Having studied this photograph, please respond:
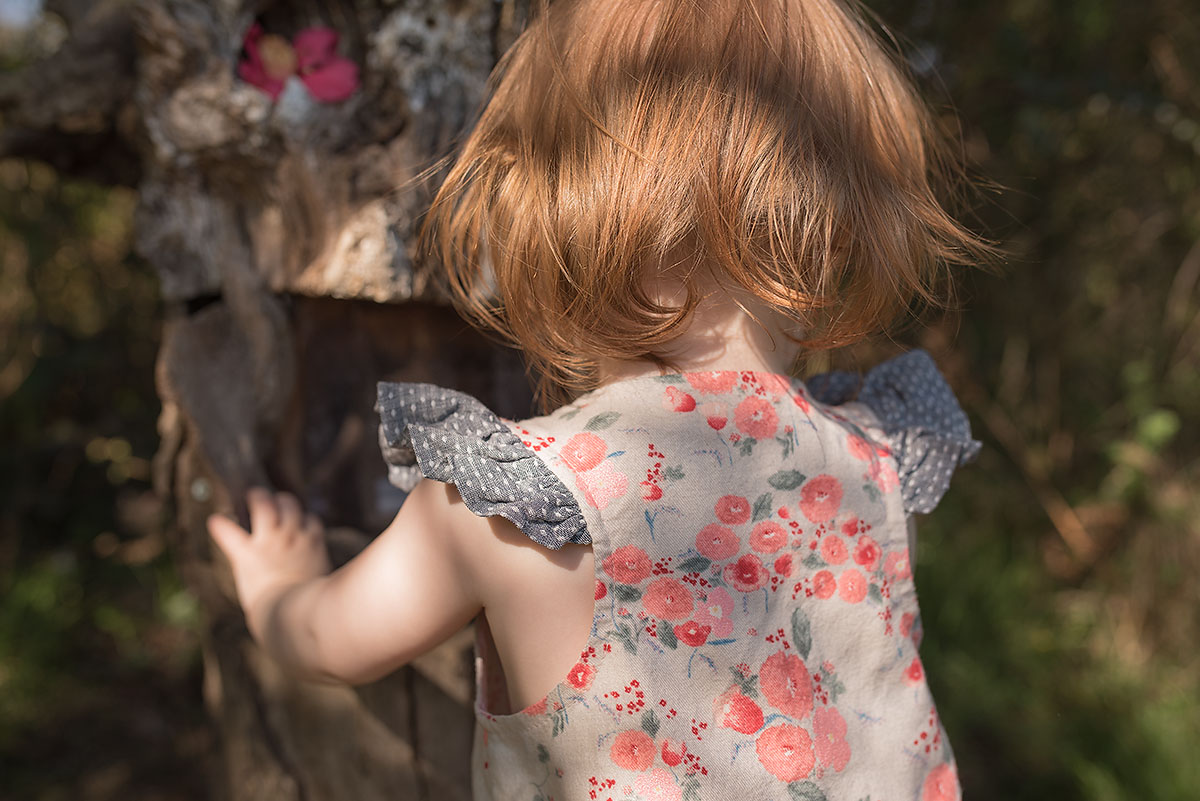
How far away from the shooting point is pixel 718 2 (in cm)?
105

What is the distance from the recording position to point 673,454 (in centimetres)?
103

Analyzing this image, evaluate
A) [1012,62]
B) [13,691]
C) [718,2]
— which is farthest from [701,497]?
[13,691]

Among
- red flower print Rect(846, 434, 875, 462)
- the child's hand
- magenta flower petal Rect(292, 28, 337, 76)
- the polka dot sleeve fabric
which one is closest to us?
the polka dot sleeve fabric

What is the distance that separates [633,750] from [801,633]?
25 cm

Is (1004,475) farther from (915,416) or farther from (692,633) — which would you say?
(692,633)

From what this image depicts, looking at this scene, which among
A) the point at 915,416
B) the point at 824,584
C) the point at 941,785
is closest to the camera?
the point at 824,584

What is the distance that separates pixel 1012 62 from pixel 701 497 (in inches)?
68.1

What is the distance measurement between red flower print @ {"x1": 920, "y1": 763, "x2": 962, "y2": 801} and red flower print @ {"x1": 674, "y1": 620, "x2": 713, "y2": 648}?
433 millimetres

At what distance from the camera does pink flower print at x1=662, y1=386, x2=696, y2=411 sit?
1.06 metres

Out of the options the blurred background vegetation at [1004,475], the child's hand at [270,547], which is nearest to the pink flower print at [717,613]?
the child's hand at [270,547]

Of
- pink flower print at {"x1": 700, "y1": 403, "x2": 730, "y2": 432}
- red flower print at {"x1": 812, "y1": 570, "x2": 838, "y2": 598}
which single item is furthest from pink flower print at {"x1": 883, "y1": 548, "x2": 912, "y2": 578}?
pink flower print at {"x1": 700, "y1": 403, "x2": 730, "y2": 432}

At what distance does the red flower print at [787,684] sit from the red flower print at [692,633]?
89mm

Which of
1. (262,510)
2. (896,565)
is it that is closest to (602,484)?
(896,565)

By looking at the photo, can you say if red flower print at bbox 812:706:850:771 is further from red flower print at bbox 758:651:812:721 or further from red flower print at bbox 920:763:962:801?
red flower print at bbox 920:763:962:801
